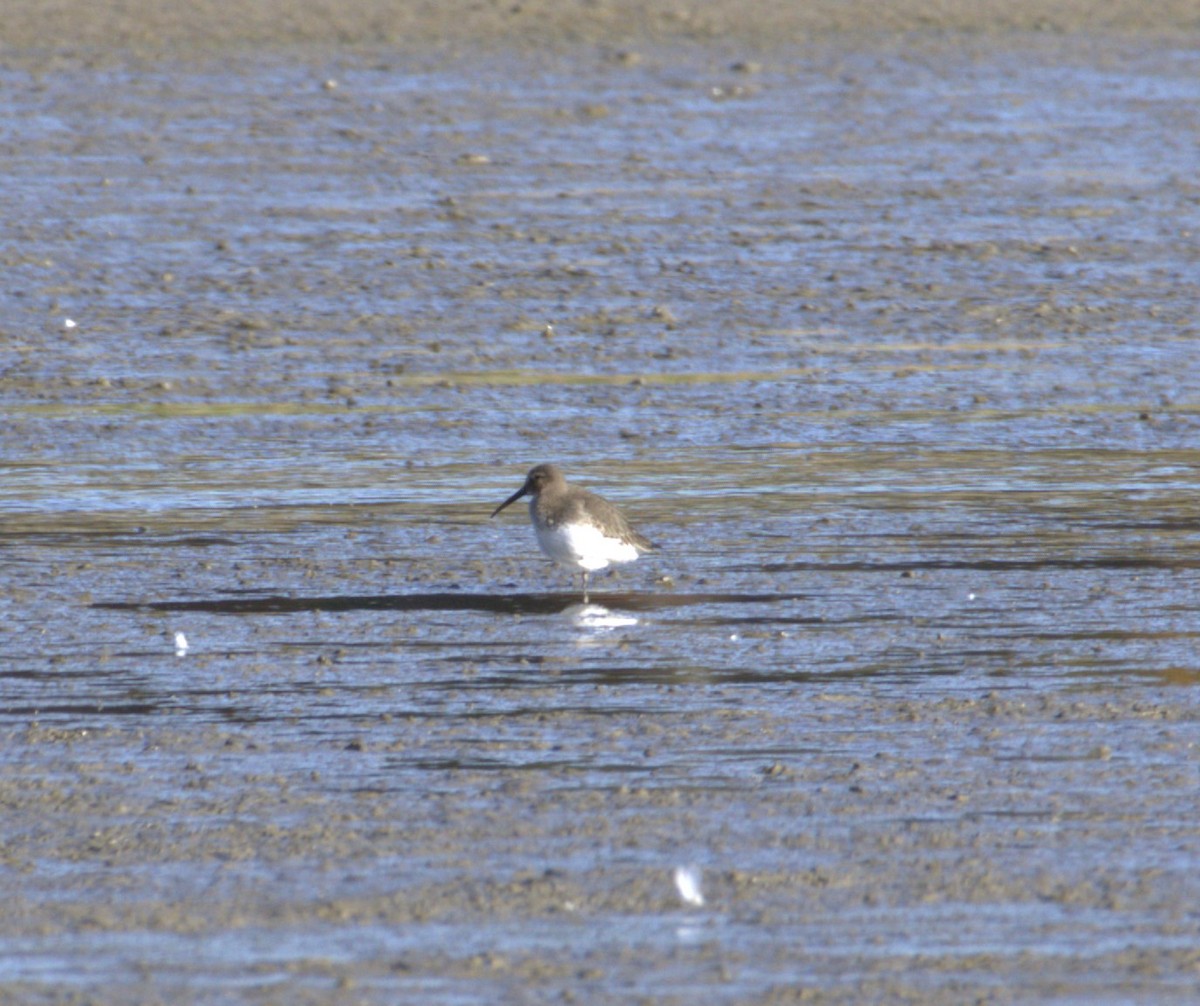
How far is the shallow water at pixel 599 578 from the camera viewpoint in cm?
656

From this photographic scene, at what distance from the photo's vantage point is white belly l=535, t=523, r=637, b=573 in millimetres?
10484

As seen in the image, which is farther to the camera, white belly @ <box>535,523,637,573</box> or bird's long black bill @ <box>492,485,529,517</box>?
bird's long black bill @ <box>492,485,529,517</box>

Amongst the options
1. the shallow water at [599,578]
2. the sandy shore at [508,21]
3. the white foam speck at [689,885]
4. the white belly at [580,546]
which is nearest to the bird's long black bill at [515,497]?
the shallow water at [599,578]

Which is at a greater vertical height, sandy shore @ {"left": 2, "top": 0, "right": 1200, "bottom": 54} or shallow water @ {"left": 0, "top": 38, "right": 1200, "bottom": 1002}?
sandy shore @ {"left": 2, "top": 0, "right": 1200, "bottom": 54}

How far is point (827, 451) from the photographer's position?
13258mm

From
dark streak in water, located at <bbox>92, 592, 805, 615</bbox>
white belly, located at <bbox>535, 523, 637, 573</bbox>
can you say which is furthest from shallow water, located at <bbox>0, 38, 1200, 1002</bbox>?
white belly, located at <bbox>535, 523, 637, 573</bbox>

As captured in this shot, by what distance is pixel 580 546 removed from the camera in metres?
10.5

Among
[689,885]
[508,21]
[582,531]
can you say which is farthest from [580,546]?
[508,21]

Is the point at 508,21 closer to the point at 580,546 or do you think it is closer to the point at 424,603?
the point at 580,546

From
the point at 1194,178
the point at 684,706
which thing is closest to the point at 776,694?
the point at 684,706

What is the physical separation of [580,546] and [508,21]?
17138 mm

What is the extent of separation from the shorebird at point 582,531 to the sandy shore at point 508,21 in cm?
1594

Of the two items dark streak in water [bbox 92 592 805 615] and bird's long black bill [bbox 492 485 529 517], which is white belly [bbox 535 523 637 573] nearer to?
dark streak in water [bbox 92 592 805 615]

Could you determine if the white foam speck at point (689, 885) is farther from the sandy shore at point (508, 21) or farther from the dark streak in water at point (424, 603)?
the sandy shore at point (508, 21)
